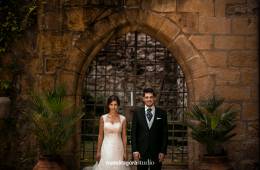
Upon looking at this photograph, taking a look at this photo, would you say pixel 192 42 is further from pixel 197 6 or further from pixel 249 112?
pixel 249 112

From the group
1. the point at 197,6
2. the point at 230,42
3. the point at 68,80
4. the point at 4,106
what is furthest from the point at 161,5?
the point at 4,106

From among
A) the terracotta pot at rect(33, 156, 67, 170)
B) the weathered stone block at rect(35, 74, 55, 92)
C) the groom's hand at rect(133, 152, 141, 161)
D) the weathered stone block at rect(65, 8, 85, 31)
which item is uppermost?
the weathered stone block at rect(65, 8, 85, 31)

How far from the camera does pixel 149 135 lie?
4.59 m

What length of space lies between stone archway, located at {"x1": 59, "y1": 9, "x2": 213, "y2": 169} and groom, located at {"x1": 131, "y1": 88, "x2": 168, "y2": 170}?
1.47 metres

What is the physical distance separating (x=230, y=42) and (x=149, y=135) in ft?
7.25

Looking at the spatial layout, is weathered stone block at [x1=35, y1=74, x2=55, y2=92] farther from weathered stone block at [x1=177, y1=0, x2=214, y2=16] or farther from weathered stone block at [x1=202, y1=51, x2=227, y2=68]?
weathered stone block at [x1=202, y1=51, x2=227, y2=68]

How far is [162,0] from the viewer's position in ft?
19.8

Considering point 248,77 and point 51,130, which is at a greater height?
point 248,77

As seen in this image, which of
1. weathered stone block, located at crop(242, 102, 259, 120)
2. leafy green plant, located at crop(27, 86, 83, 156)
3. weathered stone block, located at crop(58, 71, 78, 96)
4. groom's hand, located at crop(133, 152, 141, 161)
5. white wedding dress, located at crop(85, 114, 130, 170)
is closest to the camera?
groom's hand, located at crop(133, 152, 141, 161)

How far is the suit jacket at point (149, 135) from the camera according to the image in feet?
Answer: 15.0

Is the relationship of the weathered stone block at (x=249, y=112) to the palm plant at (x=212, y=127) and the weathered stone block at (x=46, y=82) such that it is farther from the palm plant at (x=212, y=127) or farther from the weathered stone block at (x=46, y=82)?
the weathered stone block at (x=46, y=82)

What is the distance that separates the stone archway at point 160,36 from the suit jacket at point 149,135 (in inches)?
57.3

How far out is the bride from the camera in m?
4.82

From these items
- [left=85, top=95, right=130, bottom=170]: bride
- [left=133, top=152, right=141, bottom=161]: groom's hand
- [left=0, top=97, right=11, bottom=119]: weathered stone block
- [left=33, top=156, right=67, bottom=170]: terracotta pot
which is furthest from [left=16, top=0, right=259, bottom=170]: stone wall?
[left=133, top=152, right=141, bottom=161]: groom's hand
